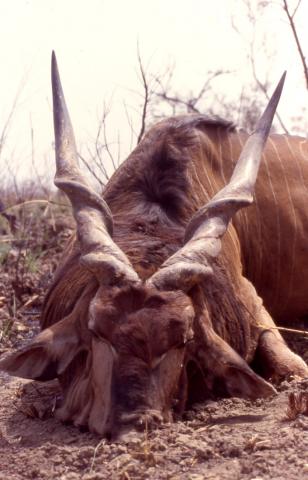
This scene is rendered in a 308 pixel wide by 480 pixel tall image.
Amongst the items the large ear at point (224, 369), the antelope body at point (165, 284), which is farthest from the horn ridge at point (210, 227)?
the large ear at point (224, 369)

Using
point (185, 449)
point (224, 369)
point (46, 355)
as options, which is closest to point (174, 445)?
point (185, 449)

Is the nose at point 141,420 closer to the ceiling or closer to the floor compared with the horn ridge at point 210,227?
closer to the floor

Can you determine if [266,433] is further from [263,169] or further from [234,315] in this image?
[263,169]

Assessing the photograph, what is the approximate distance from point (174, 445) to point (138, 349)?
38 cm

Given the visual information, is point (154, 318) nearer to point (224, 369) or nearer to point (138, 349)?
point (138, 349)

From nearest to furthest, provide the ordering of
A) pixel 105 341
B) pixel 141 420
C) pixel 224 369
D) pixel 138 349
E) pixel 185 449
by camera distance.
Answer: pixel 185 449
pixel 141 420
pixel 138 349
pixel 105 341
pixel 224 369

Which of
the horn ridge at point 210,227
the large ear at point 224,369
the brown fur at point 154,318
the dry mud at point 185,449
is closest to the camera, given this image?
the dry mud at point 185,449

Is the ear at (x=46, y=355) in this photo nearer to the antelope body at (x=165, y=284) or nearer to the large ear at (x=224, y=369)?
the antelope body at (x=165, y=284)

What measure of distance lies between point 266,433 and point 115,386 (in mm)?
546

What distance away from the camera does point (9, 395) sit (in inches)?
159

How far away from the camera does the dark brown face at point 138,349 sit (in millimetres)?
3057

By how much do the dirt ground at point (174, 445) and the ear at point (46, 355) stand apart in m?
0.19

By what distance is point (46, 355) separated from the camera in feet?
11.6

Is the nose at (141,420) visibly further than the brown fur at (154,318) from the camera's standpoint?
No
